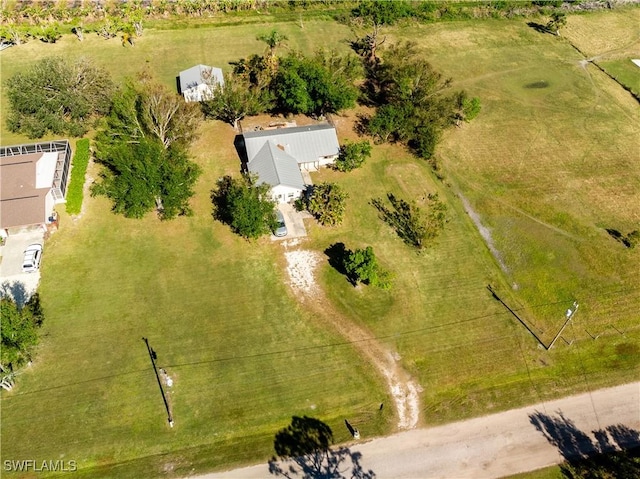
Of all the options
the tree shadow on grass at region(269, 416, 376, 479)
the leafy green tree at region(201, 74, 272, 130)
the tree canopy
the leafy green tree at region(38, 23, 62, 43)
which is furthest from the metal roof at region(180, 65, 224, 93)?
the tree shadow on grass at region(269, 416, 376, 479)

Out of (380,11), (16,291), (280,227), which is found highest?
(380,11)

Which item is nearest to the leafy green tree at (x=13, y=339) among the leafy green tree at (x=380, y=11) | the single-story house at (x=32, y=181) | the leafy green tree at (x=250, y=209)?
the single-story house at (x=32, y=181)

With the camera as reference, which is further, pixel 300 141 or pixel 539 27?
pixel 539 27

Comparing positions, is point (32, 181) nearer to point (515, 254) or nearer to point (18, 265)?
point (18, 265)

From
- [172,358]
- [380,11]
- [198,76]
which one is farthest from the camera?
[380,11]

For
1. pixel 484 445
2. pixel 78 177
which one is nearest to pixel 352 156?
pixel 78 177

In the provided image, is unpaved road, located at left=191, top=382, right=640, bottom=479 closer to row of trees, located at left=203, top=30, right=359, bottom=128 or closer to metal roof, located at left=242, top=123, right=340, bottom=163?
metal roof, located at left=242, top=123, right=340, bottom=163
